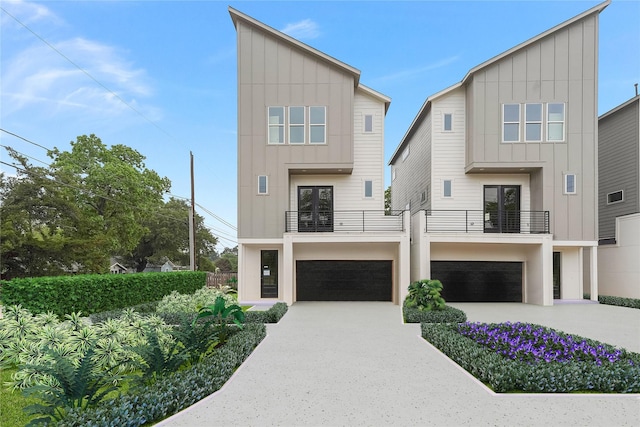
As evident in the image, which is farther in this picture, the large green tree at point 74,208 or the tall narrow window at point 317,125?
the large green tree at point 74,208

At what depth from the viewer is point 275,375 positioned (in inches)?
246

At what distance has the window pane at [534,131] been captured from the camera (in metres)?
16.4

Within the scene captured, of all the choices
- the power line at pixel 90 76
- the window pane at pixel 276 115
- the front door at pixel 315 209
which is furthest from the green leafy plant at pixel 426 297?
the power line at pixel 90 76

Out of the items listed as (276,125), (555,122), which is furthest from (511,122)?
(276,125)

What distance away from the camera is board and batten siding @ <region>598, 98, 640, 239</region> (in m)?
17.7

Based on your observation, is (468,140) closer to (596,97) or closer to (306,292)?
(596,97)

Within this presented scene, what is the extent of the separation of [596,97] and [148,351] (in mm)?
19814

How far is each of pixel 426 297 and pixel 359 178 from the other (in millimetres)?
7003

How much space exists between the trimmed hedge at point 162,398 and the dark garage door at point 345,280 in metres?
10.9

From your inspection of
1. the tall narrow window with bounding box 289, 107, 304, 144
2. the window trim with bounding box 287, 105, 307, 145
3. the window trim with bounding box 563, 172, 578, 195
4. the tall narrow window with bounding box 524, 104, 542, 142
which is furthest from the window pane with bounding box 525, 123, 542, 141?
the tall narrow window with bounding box 289, 107, 304, 144

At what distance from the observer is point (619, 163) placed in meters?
18.7

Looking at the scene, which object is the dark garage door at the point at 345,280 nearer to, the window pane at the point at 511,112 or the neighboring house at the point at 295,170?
the neighboring house at the point at 295,170

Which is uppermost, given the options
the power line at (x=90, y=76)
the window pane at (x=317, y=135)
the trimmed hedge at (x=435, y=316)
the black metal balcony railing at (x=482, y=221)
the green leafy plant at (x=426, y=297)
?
the power line at (x=90, y=76)

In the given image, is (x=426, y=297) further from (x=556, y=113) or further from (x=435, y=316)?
(x=556, y=113)
